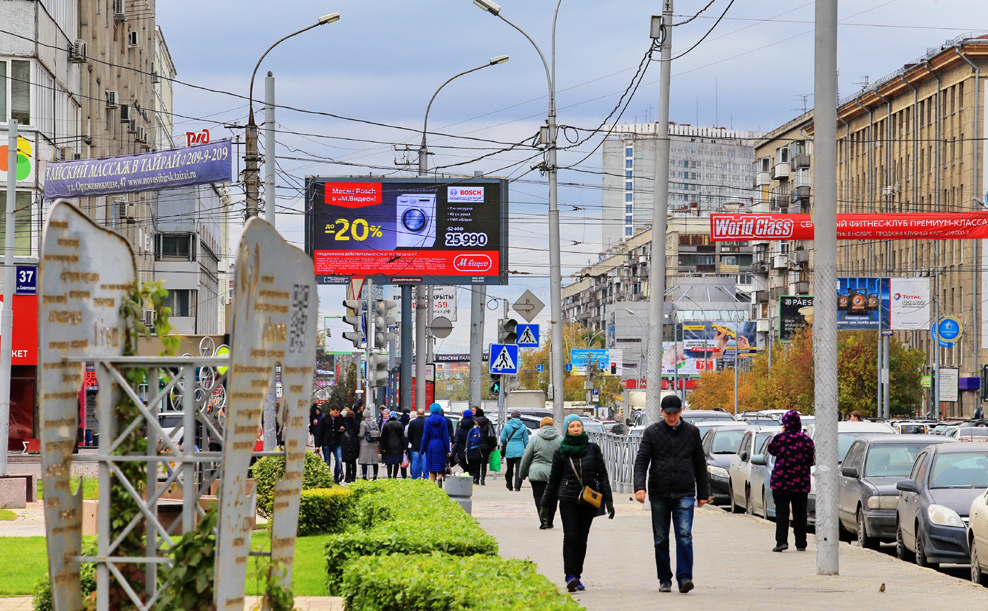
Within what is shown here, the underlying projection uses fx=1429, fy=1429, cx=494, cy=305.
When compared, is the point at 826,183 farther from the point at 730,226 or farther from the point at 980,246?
the point at 980,246

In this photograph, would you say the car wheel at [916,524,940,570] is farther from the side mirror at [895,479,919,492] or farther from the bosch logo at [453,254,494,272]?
the bosch logo at [453,254,494,272]

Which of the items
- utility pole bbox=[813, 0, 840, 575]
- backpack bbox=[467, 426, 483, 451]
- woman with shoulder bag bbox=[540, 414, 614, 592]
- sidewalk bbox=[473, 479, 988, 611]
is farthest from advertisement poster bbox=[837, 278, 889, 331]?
woman with shoulder bag bbox=[540, 414, 614, 592]

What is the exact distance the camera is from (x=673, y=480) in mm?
12648

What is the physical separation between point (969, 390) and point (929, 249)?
11028mm

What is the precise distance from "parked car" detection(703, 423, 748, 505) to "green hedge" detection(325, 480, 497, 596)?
1328 cm

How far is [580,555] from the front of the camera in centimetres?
1282

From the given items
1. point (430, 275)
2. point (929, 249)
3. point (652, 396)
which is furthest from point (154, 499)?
point (929, 249)

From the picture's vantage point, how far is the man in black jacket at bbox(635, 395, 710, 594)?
12.5 metres

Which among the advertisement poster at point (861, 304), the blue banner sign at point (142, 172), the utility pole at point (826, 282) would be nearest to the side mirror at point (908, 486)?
the utility pole at point (826, 282)

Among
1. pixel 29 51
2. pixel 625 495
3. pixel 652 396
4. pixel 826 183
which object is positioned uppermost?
pixel 29 51

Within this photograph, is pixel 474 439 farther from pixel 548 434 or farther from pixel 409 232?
pixel 409 232

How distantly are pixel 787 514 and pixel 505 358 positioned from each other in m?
16.3

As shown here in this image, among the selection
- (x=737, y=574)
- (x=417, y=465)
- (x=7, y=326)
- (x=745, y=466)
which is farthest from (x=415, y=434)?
(x=737, y=574)

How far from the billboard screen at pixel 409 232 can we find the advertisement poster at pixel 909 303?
84.1ft
